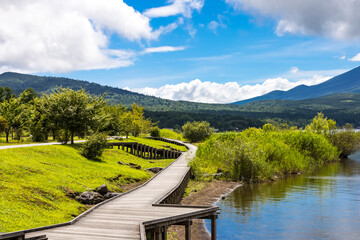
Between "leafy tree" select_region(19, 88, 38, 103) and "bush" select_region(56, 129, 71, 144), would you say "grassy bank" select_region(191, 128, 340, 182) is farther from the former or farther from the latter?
"leafy tree" select_region(19, 88, 38, 103)

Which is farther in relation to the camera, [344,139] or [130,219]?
[344,139]

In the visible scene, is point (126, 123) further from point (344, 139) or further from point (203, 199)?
point (344, 139)

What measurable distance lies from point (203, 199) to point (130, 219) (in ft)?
55.6

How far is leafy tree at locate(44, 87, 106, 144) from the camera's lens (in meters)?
41.2

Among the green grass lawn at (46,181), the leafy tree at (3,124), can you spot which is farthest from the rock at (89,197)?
the leafy tree at (3,124)

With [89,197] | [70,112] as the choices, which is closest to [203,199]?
[89,197]

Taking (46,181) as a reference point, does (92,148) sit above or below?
above

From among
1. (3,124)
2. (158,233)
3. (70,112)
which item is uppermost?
(70,112)

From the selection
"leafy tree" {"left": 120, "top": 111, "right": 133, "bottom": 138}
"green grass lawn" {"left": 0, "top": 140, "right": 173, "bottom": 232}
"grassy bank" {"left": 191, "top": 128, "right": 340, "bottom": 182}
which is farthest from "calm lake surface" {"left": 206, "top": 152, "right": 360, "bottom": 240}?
"leafy tree" {"left": 120, "top": 111, "right": 133, "bottom": 138}

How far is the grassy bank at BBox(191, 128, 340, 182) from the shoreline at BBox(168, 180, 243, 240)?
7.97 feet

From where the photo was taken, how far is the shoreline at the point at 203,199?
21.8 meters

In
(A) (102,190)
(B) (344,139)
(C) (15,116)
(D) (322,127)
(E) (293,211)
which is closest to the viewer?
(A) (102,190)

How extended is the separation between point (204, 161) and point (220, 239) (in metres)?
25.2

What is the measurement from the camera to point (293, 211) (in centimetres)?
2836
